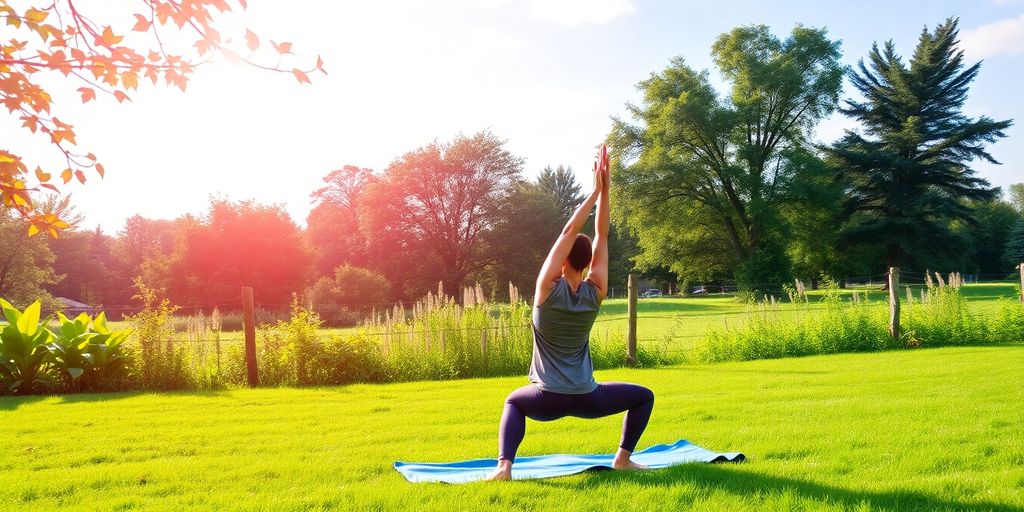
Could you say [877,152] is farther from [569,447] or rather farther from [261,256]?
[569,447]

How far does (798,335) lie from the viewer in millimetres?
14977

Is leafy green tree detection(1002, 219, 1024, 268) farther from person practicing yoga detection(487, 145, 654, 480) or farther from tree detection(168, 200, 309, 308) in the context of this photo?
person practicing yoga detection(487, 145, 654, 480)

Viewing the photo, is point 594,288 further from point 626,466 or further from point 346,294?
point 346,294

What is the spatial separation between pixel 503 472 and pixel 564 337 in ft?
3.20

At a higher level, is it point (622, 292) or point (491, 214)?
point (491, 214)

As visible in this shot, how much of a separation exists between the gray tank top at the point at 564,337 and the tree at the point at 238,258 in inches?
1412

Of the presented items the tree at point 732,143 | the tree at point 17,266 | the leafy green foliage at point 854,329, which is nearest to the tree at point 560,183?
the tree at point 732,143

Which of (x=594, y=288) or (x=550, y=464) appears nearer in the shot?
(x=594, y=288)

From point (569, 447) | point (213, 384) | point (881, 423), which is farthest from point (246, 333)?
point (881, 423)

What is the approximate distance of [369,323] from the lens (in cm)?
1303

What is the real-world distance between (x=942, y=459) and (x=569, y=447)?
2.75 m

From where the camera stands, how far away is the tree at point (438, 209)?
49562 mm

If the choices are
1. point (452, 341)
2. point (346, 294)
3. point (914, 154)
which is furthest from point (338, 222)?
point (452, 341)

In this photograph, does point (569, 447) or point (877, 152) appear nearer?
point (569, 447)
